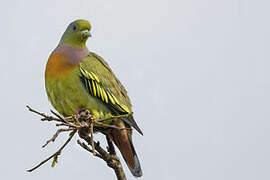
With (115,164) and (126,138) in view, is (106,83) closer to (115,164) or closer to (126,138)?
(126,138)

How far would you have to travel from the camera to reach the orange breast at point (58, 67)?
555cm

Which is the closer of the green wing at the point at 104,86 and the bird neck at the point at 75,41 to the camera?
the green wing at the point at 104,86

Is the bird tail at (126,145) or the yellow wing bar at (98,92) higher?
the yellow wing bar at (98,92)

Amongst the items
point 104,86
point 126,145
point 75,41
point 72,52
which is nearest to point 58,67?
point 72,52

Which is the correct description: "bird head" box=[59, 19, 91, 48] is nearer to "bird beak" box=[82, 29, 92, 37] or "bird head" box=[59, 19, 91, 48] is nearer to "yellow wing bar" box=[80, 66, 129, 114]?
"bird beak" box=[82, 29, 92, 37]

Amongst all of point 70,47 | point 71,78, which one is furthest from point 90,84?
point 70,47

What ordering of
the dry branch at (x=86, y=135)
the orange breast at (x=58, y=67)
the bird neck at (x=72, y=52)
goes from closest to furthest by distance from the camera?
the dry branch at (x=86, y=135)
the orange breast at (x=58, y=67)
the bird neck at (x=72, y=52)

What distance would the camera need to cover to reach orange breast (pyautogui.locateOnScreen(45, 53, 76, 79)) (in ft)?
18.2

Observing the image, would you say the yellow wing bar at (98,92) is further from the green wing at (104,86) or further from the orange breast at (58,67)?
the orange breast at (58,67)

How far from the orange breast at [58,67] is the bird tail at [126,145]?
3.19 ft

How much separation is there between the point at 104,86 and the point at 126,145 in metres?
0.85

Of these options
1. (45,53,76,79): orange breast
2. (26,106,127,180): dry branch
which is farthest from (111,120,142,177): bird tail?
(45,53,76,79): orange breast

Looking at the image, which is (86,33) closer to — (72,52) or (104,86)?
(72,52)

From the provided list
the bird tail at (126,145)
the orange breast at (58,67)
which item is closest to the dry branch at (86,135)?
the bird tail at (126,145)
